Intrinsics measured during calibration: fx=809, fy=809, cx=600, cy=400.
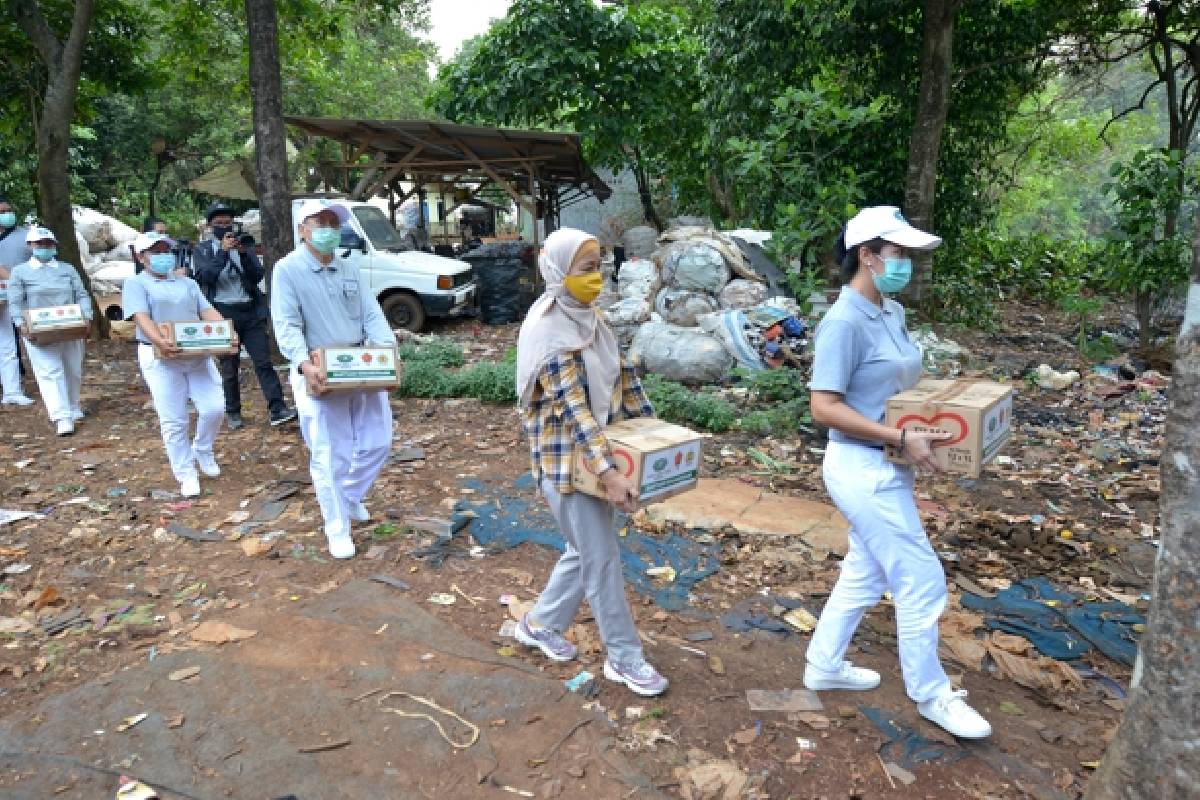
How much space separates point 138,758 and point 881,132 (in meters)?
11.0

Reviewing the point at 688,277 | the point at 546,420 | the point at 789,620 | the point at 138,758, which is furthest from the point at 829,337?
the point at 688,277

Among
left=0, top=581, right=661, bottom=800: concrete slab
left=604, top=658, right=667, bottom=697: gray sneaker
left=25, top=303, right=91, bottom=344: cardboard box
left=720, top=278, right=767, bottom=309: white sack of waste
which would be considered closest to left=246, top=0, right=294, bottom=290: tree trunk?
left=25, top=303, right=91, bottom=344: cardboard box

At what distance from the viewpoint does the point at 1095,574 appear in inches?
185

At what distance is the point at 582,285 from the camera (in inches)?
117

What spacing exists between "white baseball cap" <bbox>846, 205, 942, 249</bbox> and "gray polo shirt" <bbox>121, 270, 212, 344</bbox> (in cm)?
478

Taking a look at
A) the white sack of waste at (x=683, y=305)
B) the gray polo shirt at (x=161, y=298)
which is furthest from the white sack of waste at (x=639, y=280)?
the gray polo shirt at (x=161, y=298)

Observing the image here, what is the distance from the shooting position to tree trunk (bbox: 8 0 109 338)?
10.2 m

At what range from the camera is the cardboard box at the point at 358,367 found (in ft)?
14.3

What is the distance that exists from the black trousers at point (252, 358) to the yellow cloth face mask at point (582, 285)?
217 inches

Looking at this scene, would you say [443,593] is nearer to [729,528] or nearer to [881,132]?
[729,528]

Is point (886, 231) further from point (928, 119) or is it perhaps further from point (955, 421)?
point (928, 119)

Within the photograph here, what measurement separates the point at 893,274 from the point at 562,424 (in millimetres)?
1316

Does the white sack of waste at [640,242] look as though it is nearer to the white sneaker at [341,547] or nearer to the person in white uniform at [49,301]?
the person in white uniform at [49,301]

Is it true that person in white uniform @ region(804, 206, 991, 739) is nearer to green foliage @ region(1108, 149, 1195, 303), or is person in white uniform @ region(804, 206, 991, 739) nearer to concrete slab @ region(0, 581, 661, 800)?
concrete slab @ region(0, 581, 661, 800)
